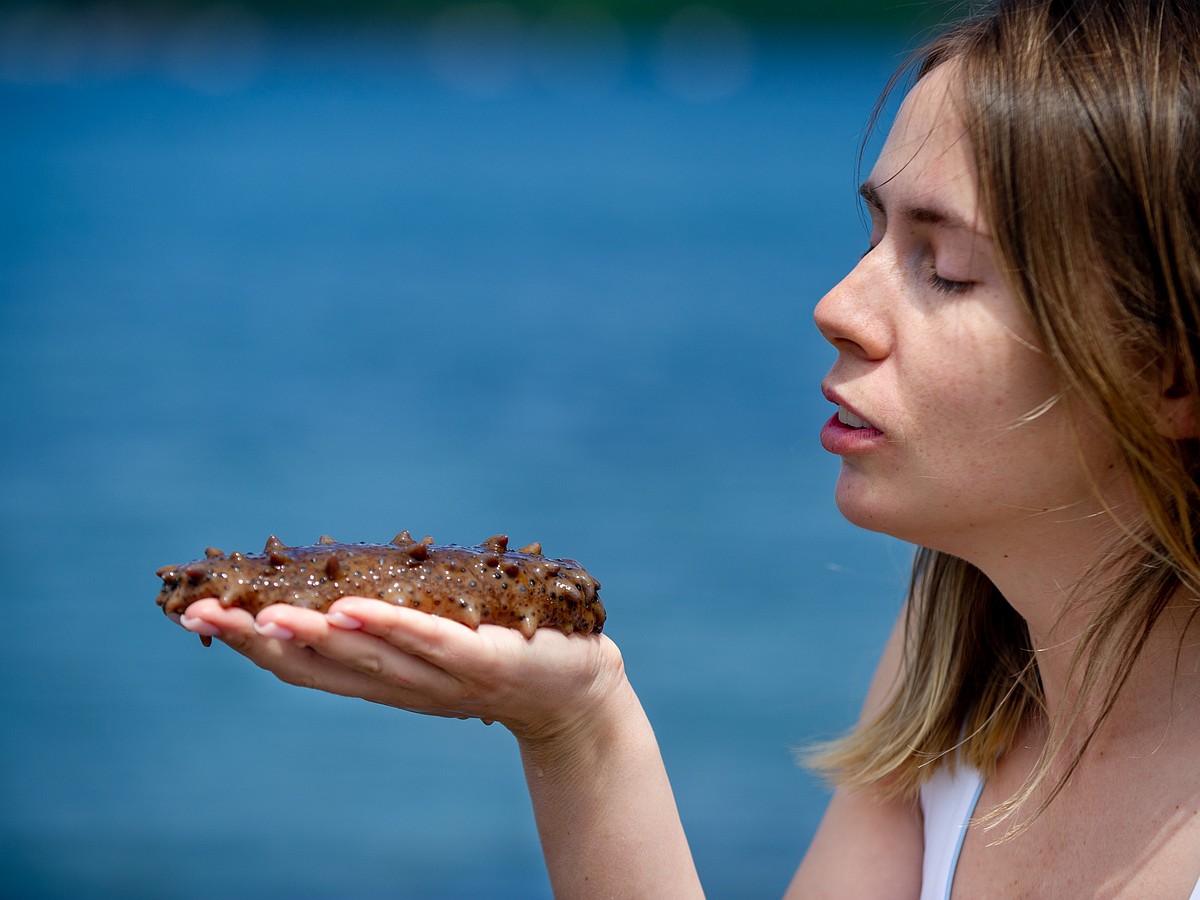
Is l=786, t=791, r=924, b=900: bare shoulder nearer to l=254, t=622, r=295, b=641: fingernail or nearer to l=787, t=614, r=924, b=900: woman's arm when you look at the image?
l=787, t=614, r=924, b=900: woman's arm

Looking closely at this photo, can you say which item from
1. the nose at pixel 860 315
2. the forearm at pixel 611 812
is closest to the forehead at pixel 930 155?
the nose at pixel 860 315

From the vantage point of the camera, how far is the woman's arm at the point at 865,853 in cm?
220

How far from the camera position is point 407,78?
64.2 ft

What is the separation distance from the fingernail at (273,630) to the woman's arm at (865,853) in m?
1.20

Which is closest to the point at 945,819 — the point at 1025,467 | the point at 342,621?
the point at 1025,467

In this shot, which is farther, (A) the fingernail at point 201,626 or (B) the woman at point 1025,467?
(B) the woman at point 1025,467

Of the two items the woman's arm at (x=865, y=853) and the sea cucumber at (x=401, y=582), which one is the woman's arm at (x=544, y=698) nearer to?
the sea cucumber at (x=401, y=582)

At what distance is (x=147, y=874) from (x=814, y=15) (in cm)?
1849

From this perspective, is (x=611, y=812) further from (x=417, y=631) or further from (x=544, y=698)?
(x=417, y=631)

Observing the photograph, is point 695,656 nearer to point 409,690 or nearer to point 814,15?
point 409,690

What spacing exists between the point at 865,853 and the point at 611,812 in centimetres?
59

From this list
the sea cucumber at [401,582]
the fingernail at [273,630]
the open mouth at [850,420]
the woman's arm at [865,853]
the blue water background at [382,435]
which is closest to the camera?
the fingernail at [273,630]

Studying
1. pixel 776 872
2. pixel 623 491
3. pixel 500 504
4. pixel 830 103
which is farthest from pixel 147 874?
pixel 830 103

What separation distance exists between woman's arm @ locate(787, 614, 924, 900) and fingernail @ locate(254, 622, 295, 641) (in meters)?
1.20
